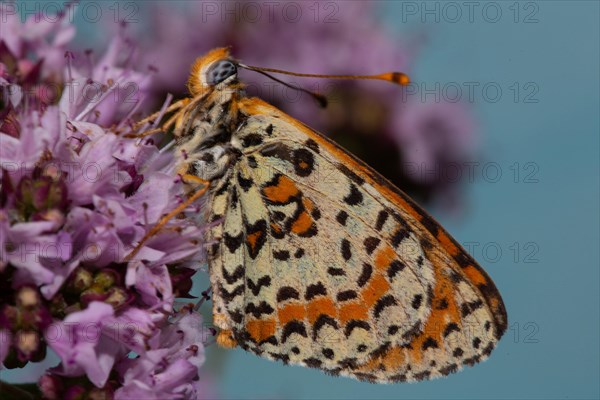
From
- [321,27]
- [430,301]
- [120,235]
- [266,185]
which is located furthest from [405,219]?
[321,27]

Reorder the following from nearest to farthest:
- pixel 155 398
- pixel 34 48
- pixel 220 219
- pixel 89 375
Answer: pixel 89 375 → pixel 155 398 → pixel 34 48 → pixel 220 219

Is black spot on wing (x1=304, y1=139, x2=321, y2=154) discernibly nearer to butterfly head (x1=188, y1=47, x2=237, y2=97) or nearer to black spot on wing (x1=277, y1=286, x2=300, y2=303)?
butterfly head (x1=188, y1=47, x2=237, y2=97)

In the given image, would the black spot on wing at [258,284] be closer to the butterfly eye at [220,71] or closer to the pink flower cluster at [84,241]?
the pink flower cluster at [84,241]

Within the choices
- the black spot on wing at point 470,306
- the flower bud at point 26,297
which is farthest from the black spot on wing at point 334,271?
the flower bud at point 26,297

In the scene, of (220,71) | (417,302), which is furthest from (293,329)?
(220,71)

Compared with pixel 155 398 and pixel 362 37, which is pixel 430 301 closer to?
pixel 155 398

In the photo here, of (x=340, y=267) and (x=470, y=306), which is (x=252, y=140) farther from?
(x=470, y=306)

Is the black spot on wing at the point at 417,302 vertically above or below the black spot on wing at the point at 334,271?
below
